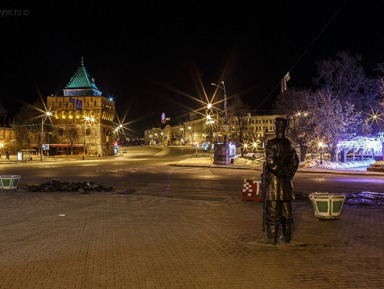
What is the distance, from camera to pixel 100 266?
6.12 meters

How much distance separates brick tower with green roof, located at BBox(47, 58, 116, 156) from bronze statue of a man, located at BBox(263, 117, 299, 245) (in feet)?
234

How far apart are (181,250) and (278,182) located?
2.28 meters

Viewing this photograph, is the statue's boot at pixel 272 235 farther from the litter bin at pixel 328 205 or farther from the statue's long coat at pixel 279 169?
the litter bin at pixel 328 205

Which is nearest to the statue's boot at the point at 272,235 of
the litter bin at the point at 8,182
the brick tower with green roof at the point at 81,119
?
the litter bin at the point at 8,182

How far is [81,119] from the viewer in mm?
81375

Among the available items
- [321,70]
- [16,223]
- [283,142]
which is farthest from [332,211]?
[321,70]

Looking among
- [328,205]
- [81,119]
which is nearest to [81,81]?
[81,119]

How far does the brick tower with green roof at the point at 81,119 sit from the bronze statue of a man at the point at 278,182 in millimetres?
71462

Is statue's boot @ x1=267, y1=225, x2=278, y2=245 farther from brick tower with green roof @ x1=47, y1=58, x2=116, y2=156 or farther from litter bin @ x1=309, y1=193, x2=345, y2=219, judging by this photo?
brick tower with green roof @ x1=47, y1=58, x2=116, y2=156

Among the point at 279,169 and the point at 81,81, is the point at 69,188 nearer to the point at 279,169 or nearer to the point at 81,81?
the point at 279,169

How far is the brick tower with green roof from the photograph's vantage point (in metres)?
79.0

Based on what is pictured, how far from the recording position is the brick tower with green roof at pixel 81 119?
259 feet

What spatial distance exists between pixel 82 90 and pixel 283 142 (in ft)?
271

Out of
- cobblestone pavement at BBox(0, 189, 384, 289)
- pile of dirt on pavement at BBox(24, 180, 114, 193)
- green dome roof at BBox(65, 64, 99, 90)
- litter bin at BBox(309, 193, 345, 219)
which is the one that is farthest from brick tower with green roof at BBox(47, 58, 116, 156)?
litter bin at BBox(309, 193, 345, 219)
